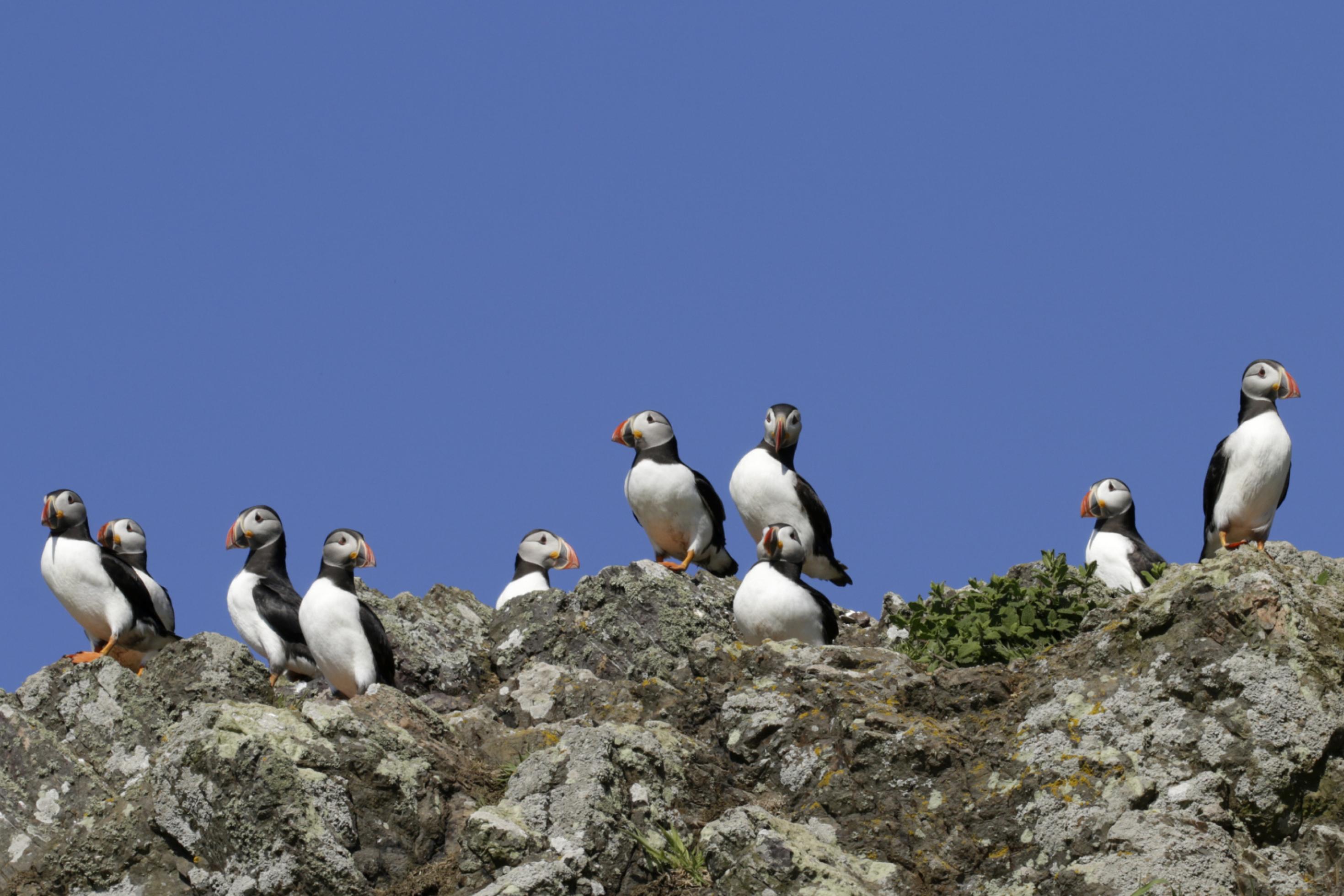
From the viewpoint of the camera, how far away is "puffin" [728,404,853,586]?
15023 mm

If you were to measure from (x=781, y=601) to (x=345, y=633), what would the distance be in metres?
3.24

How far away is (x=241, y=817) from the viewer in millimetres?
7176

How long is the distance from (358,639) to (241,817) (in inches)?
184

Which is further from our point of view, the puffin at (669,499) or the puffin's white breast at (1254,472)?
the puffin at (669,499)

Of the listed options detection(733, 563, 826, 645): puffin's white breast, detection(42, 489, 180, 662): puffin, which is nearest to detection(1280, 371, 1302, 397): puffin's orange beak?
detection(733, 563, 826, 645): puffin's white breast

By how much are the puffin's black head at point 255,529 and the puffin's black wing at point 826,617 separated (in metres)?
5.15

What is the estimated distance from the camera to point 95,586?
539 inches

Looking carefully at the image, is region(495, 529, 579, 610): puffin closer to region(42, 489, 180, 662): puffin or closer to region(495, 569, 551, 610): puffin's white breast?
region(495, 569, 551, 610): puffin's white breast

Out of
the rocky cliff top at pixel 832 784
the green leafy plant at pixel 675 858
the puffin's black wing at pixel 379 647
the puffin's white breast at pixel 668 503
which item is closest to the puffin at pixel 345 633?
the puffin's black wing at pixel 379 647

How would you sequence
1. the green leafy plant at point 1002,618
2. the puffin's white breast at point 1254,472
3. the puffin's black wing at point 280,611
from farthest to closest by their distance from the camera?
1. the puffin's black wing at point 280,611
2. the puffin's white breast at point 1254,472
3. the green leafy plant at point 1002,618

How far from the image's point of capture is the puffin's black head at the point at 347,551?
40.8 feet

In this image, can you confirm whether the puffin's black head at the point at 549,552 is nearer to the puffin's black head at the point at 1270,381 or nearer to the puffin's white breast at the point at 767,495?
the puffin's white breast at the point at 767,495

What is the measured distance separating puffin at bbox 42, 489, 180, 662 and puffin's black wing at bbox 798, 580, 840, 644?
5.62 metres

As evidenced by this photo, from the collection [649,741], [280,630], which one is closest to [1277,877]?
[649,741]
